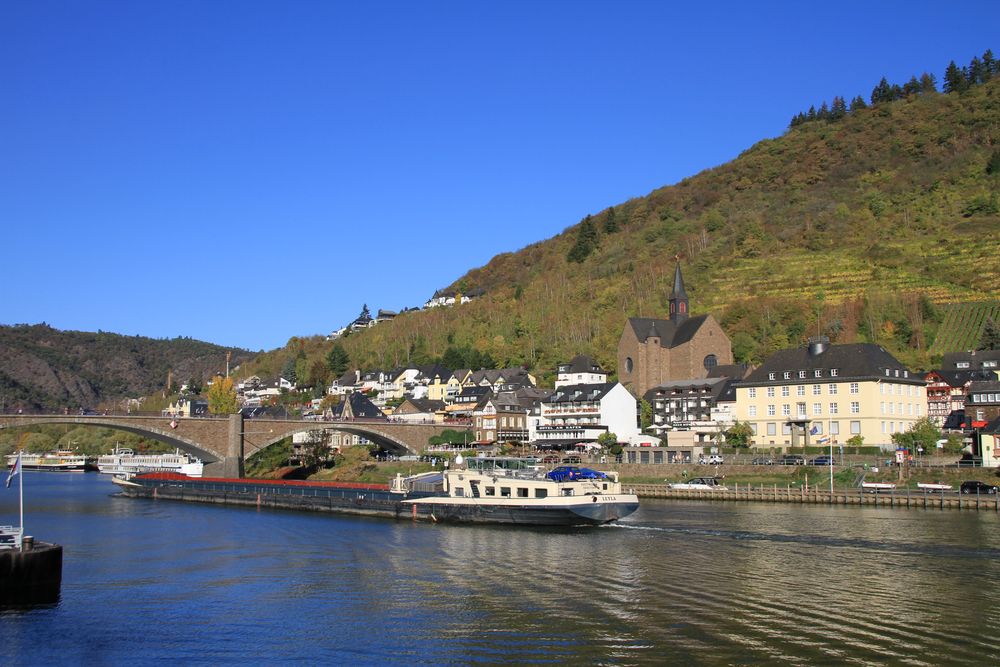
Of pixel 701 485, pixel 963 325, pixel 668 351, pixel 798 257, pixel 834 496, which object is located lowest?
pixel 834 496

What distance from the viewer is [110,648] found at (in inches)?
965

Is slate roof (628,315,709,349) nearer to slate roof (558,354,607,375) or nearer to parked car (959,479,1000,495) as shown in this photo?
slate roof (558,354,607,375)

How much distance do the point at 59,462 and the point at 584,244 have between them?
334 feet

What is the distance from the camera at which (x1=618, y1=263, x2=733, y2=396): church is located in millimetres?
110438

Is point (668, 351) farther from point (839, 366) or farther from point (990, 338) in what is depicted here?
point (990, 338)

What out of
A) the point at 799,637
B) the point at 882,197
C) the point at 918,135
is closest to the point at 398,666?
the point at 799,637

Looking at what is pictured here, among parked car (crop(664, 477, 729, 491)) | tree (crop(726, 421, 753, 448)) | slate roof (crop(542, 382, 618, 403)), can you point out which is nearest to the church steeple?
slate roof (crop(542, 382, 618, 403))

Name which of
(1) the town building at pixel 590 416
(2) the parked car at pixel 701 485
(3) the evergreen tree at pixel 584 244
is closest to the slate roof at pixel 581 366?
(1) the town building at pixel 590 416


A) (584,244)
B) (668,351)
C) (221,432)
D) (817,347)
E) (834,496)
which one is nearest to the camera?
(834,496)

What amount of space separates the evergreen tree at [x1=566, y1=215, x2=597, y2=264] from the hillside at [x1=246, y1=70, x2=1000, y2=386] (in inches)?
13.2

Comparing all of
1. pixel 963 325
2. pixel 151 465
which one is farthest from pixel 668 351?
pixel 151 465

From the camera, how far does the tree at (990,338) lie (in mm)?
95438

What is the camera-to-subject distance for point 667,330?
11494 centimetres

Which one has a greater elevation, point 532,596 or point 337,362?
point 337,362
